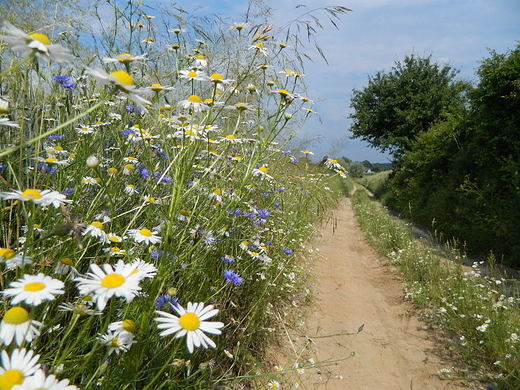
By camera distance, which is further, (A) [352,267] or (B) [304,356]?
(A) [352,267]

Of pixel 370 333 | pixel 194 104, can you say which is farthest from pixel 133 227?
pixel 370 333

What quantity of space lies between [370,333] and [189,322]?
2760 millimetres

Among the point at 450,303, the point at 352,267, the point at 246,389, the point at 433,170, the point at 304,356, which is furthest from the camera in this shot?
the point at 433,170

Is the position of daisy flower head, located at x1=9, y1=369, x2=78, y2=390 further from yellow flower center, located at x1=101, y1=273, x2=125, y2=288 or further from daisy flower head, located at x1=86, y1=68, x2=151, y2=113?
A: daisy flower head, located at x1=86, y1=68, x2=151, y2=113

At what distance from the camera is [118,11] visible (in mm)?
2516

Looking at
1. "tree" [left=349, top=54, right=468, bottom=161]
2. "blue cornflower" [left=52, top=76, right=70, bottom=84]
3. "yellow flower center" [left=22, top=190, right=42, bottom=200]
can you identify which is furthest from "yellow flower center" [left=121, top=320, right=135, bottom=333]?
"tree" [left=349, top=54, right=468, bottom=161]

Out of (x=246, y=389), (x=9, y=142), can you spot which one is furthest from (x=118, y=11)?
(x=246, y=389)

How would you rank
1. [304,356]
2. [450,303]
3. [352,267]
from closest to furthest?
[304,356] → [450,303] → [352,267]

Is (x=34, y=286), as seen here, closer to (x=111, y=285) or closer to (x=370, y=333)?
(x=111, y=285)

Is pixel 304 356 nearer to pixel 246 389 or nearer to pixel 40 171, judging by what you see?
pixel 246 389

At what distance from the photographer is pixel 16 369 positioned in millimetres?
687

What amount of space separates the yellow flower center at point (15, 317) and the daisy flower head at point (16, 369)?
0.06 metres

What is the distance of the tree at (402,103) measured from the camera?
15250 mm

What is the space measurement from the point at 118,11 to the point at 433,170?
8788mm
